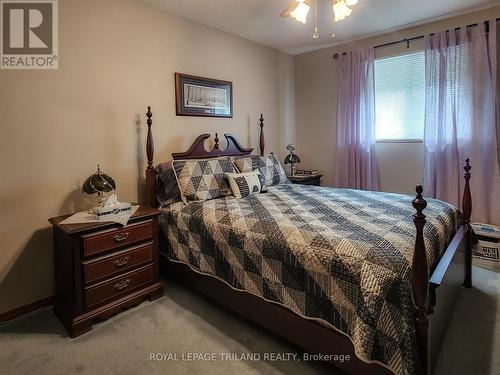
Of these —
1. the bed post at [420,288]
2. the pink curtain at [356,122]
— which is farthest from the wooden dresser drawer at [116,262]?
the pink curtain at [356,122]

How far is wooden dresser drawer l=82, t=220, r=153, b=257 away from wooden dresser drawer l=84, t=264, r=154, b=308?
0.23 metres

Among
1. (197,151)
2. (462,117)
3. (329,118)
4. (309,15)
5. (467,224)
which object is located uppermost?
(309,15)

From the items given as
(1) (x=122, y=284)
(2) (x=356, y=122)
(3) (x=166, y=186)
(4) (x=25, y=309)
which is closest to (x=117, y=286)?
(1) (x=122, y=284)

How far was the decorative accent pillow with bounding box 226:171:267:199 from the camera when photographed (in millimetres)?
2777

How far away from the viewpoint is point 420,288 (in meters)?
1.28

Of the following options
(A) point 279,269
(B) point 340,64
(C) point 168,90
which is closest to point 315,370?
(A) point 279,269

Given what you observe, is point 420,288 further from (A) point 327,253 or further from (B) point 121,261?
(B) point 121,261

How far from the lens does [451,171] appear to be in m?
3.19

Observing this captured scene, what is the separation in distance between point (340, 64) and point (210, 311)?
10.9ft

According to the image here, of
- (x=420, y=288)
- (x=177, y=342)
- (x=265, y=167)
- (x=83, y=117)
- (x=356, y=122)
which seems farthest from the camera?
(x=356, y=122)

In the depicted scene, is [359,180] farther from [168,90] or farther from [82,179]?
[82,179]

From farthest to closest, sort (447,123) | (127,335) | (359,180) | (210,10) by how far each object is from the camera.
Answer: (359,180) < (447,123) < (210,10) < (127,335)

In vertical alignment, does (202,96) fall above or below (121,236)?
above

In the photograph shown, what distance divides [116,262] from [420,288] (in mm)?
1840
